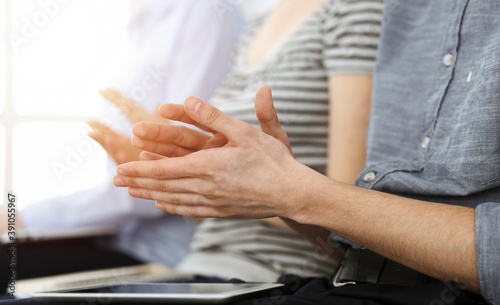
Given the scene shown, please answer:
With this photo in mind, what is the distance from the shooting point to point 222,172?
63 cm

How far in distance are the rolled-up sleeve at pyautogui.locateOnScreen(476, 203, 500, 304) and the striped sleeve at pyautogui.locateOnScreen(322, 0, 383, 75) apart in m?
0.49

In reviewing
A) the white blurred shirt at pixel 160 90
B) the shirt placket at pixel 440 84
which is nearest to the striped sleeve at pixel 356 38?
the shirt placket at pixel 440 84

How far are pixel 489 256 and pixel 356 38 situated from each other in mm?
576

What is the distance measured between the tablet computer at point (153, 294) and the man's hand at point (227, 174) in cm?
12

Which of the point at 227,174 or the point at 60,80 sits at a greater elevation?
the point at 60,80

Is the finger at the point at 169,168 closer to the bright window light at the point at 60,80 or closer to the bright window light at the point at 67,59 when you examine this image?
the bright window light at the point at 60,80

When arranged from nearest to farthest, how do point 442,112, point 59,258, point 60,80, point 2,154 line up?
point 442,112 < point 59,258 < point 2,154 < point 60,80

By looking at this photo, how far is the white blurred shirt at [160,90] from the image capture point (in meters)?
1.55

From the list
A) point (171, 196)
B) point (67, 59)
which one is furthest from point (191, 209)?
point (67, 59)

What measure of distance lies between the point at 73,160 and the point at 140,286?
0.82 m

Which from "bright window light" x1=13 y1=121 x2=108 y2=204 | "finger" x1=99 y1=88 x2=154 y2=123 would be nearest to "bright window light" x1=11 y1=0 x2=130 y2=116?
"bright window light" x1=13 y1=121 x2=108 y2=204

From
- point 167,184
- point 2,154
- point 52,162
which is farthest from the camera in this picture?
point 2,154

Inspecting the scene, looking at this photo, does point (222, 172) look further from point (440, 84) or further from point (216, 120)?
point (440, 84)

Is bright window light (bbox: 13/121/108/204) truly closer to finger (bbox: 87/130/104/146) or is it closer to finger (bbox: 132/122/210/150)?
finger (bbox: 87/130/104/146)
